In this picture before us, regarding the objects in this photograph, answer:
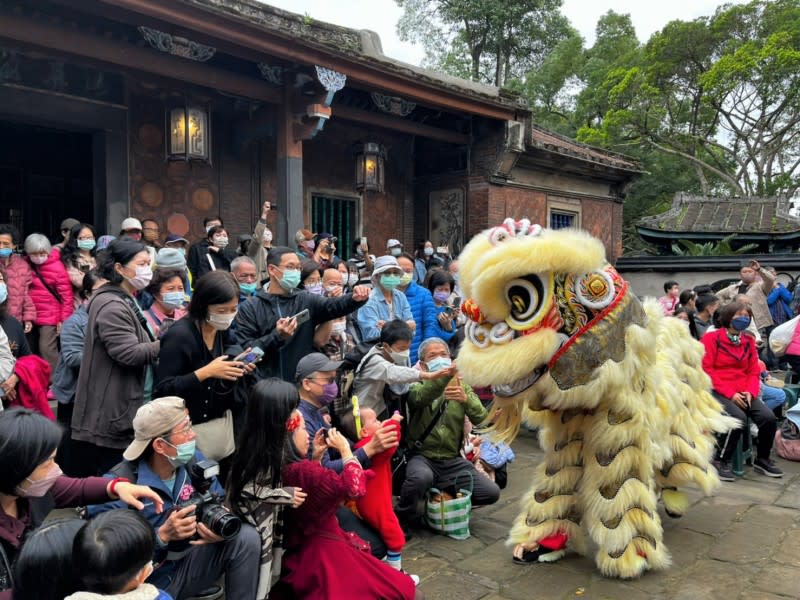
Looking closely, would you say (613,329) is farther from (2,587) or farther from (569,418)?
(2,587)

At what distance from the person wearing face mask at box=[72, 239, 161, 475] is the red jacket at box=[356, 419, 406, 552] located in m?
1.20

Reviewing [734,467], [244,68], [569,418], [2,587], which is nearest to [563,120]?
[244,68]

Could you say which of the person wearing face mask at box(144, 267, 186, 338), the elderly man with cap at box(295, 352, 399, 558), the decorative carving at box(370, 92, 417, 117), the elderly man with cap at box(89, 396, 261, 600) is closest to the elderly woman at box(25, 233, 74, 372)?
the person wearing face mask at box(144, 267, 186, 338)

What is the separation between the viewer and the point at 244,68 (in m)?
8.16

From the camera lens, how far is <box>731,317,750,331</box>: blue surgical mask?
5359 mm

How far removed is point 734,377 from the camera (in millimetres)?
5438

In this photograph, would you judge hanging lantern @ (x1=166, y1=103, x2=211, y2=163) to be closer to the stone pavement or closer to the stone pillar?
the stone pillar

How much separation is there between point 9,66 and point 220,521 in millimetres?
6713

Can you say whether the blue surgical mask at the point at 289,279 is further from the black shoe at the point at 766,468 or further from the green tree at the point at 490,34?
the green tree at the point at 490,34

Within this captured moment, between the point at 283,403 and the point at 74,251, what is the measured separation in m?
4.04

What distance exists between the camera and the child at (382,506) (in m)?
3.32

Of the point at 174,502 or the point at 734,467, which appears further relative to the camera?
the point at 734,467

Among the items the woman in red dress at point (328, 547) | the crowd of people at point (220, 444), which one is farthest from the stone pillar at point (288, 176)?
the woman in red dress at point (328, 547)

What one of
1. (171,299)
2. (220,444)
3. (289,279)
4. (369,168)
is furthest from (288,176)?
(220,444)
